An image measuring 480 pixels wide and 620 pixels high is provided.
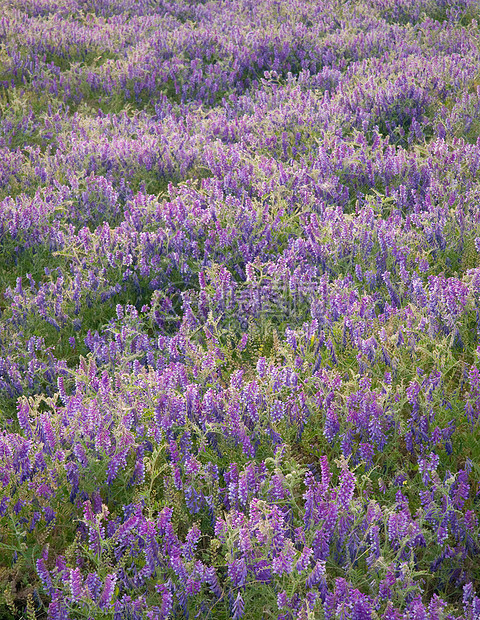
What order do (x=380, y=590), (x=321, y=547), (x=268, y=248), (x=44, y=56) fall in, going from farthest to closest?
(x=44, y=56) < (x=268, y=248) < (x=321, y=547) < (x=380, y=590)

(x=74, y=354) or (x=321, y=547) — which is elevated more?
(x=321, y=547)

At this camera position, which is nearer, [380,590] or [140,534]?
[380,590]

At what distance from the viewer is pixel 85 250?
16.2ft

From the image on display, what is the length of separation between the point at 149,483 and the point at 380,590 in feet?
4.07

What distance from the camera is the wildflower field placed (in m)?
2.51

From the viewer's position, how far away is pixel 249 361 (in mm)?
3955

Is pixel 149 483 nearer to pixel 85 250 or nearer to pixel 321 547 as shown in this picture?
pixel 321 547

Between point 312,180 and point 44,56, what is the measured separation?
712cm

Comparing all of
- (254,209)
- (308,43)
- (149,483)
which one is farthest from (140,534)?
(308,43)

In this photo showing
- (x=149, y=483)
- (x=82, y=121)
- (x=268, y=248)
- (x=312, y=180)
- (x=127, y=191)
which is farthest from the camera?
(x=82, y=121)

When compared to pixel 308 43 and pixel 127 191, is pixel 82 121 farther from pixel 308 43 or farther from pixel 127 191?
pixel 308 43

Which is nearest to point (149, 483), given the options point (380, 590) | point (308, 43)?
point (380, 590)

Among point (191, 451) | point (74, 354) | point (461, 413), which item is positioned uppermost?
point (461, 413)

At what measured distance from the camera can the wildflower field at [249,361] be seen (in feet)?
8.23
